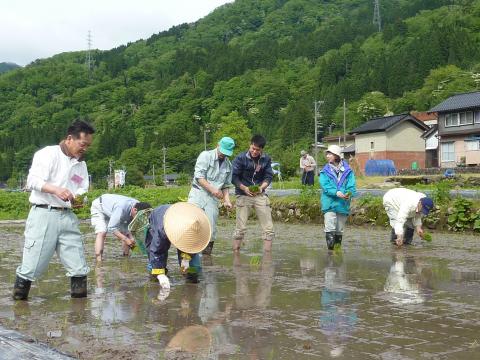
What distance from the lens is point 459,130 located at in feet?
150

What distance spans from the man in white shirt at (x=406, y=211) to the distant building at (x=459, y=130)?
120 feet

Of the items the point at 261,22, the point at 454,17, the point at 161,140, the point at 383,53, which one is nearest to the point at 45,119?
the point at 161,140

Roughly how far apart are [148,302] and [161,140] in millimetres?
101099

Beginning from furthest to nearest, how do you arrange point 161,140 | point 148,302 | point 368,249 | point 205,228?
point 161,140, point 368,249, point 205,228, point 148,302

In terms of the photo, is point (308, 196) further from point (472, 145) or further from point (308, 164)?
point (472, 145)

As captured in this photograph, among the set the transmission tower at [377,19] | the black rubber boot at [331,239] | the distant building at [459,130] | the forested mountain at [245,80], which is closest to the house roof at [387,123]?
the distant building at [459,130]

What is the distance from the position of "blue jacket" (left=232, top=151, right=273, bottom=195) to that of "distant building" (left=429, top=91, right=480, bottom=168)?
38.1 metres

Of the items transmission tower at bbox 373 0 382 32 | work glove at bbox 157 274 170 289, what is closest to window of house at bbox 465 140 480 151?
work glove at bbox 157 274 170 289

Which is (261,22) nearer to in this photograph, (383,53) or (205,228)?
(383,53)

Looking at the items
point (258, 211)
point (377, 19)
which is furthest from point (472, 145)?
point (377, 19)

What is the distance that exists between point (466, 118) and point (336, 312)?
44.4 meters

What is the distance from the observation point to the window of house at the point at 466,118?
45125 mm

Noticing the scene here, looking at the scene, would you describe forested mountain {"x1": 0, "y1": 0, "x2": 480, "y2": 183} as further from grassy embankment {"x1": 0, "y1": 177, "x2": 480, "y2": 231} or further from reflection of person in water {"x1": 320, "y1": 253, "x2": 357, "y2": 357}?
reflection of person in water {"x1": 320, "y1": 253, "x2": 357, "y2": 357}

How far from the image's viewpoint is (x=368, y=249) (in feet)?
30.9
